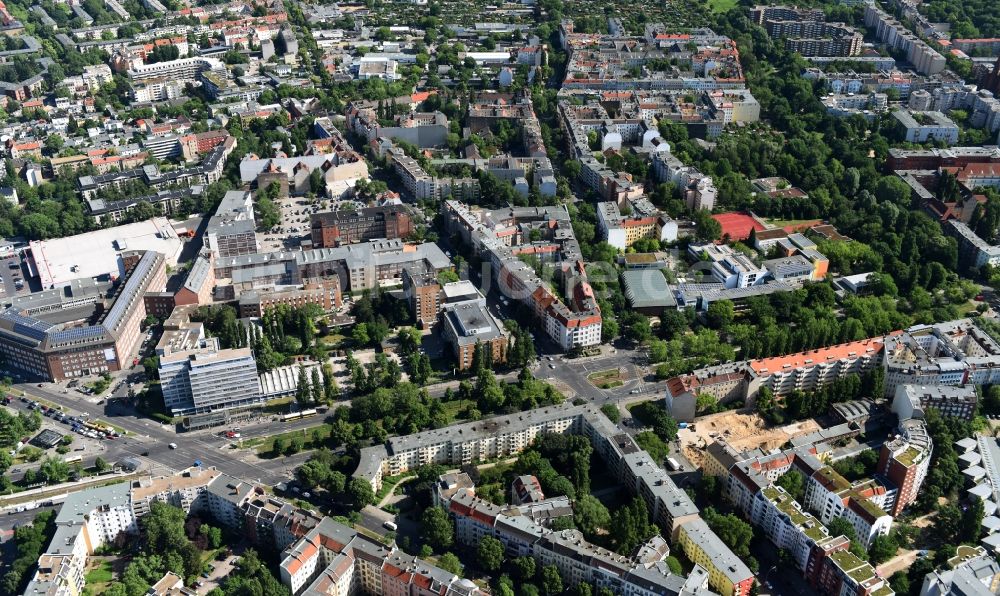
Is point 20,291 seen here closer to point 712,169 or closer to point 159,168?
point 159,168

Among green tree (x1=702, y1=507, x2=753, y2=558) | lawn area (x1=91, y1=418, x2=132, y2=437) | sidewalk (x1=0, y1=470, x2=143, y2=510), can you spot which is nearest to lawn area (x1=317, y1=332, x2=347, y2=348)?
lawn area (x1=91, y1=418, x2=132, y2=437)

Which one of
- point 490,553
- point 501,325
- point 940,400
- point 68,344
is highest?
point 68,344

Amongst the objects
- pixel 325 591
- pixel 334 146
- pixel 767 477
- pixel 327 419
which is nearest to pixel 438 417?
pixel 327 419

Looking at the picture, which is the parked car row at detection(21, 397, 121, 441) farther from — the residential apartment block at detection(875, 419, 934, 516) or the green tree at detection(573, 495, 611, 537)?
the residential apartment block at detection(875, 419, 934, 516)

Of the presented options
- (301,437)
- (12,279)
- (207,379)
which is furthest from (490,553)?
(12,279)

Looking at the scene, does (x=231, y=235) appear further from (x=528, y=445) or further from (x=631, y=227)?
(x=528, y=445)

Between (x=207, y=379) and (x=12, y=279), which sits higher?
(x=207, y=379)
